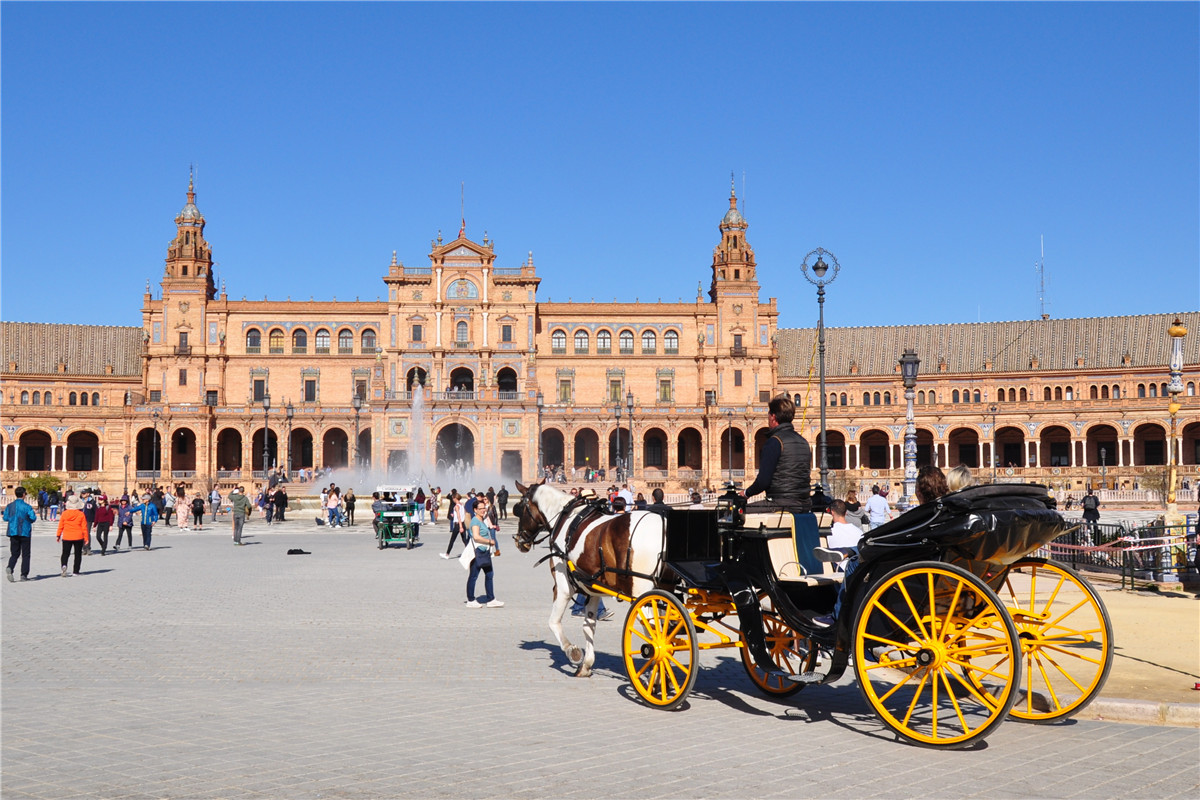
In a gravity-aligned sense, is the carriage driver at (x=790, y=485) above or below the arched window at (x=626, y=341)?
below

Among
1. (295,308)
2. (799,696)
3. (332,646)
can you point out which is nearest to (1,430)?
(295,308)

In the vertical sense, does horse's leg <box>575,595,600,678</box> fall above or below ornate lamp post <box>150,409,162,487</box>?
below

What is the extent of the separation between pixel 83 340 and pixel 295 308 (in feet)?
68.8

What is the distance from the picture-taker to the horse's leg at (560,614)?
10422 mm

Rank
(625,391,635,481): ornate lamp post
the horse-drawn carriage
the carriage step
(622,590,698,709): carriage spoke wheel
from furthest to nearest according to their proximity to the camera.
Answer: (625,391,635,481): ornate lamp post → (622,590,698,709): carriage spoke wheel → the carriage step → the horse-drawn carriage

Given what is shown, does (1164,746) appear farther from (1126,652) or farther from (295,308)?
(295,308)

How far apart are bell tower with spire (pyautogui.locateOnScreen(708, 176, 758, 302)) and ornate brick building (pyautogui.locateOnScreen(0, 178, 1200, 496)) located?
0.17m

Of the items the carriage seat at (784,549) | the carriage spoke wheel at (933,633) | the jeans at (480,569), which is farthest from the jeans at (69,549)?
the carriage spoke wheel at (933,633)

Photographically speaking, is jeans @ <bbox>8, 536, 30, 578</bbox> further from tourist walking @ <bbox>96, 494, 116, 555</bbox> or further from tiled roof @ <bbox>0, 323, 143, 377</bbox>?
tiled roof @ <bbox>0, 323, 143, 377</bbox>

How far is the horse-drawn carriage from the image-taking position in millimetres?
7086

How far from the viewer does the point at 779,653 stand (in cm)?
914

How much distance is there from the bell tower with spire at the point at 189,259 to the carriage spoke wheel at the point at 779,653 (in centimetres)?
7729

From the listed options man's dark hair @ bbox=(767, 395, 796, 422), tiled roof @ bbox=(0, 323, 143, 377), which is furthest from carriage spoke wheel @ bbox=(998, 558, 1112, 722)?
tiled roof @ bbox=(0, 323, 143, 377)

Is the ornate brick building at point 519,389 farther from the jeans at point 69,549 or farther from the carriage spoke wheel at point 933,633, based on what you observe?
the carriage spoke wheel at point 933,633
